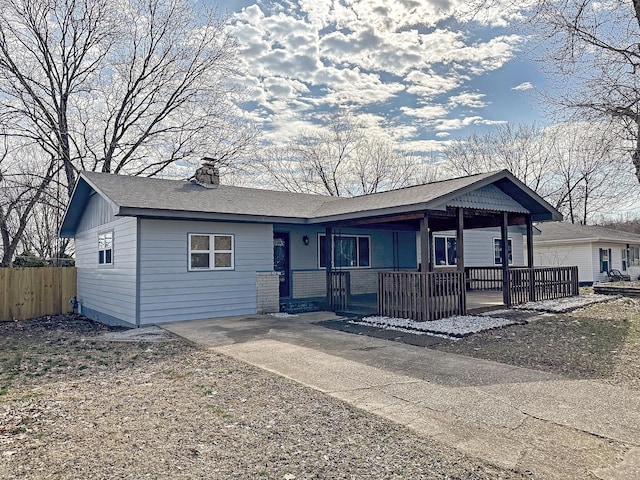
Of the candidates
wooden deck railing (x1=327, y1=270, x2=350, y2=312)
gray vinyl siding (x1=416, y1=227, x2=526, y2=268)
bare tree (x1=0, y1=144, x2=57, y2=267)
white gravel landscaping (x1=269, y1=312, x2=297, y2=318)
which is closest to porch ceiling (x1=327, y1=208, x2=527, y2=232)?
wooden deck railing (x1=327, y1=270, x2=350, y2=312)

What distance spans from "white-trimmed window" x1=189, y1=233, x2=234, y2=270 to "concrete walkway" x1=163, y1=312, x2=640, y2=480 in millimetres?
3183

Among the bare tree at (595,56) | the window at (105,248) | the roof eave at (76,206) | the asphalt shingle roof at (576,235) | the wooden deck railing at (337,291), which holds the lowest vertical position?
the wooden deck railing at (337,291)

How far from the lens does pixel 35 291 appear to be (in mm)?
A: 13859

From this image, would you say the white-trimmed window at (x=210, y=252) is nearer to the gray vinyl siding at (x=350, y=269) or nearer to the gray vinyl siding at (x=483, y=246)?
the gray vinyl siding at (x=350, y=269)

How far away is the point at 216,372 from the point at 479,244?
15.6 metres

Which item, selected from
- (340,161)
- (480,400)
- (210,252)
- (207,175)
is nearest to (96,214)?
(207,175)

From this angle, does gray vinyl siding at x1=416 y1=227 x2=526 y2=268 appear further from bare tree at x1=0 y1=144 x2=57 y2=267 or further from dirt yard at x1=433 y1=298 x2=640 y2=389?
bare tree at x1=0 y1=144 x2=57 y2=267

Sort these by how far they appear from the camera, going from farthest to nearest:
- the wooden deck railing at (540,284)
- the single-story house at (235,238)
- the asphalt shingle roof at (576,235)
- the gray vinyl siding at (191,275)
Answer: the asphalt shingle roof at (576,235)
the wooden deck railing at (540,284)
the gray vinyl siding at (191,275)
the single-story house at (235,238)

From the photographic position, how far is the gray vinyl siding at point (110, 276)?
10164mm

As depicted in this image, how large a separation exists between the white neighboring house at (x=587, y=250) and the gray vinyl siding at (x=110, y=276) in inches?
763

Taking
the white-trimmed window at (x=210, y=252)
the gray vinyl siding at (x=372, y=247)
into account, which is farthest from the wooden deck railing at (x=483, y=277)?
the white-trimmed window at (x=210, y=252)

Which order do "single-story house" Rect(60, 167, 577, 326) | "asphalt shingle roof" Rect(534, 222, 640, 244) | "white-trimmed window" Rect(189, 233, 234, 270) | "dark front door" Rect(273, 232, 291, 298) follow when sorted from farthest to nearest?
"asphalt shingle roof" Rect(534, 222, 640, 244) → "dark front door" Rect(273, 232, 291, 298) → "white-trimmed window" Rect(189, 233, 234, 270) → "single-story house" Rect(60, 167, 577, 326)

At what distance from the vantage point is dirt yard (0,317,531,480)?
3.19 m

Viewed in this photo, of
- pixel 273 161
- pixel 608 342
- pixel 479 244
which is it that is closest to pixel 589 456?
pixel 608 342
